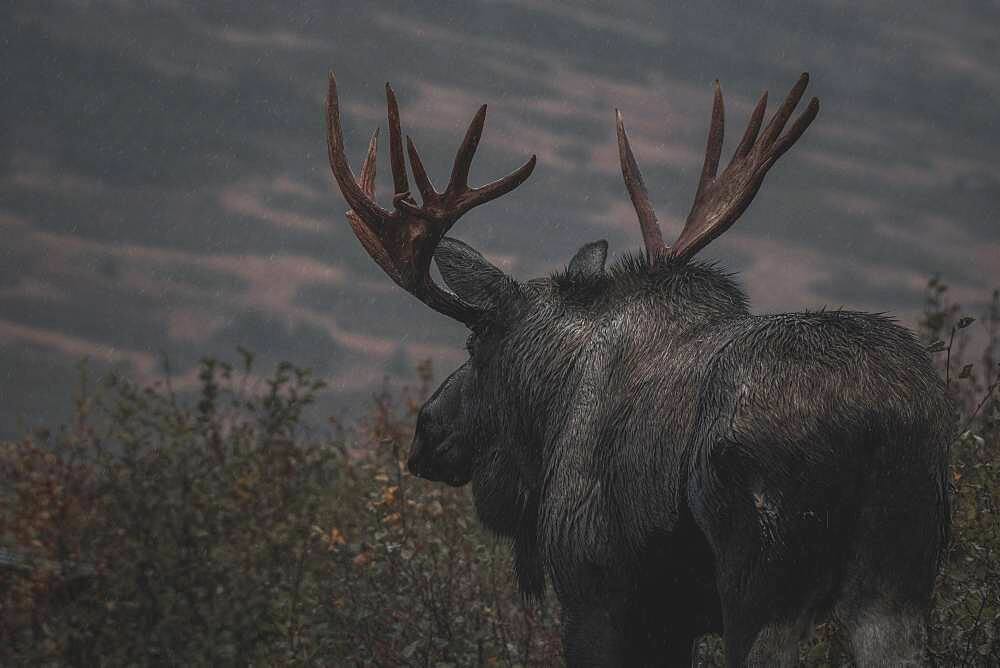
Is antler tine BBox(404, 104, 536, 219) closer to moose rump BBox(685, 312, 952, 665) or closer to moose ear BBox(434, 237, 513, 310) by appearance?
moose ear BBox(434, 237, 513, 310)

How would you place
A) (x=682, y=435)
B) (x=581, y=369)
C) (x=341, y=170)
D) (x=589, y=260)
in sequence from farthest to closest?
(x=341, y=170)
(x=589, y=260)
(x=581, y=369)
(x=682, y=435)

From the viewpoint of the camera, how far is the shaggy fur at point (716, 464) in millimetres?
4277

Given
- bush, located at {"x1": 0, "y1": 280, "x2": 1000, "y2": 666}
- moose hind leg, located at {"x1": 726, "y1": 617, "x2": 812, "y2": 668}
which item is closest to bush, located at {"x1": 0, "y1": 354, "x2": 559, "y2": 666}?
bush, located at {"x1": 0, "y1": 280, "x2": 1000, "y2": 666}

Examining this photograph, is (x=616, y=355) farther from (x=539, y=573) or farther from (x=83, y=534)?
(x=83, y=534)

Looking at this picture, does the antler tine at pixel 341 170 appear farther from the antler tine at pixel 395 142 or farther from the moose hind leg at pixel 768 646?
the moose hind leg at pixel 768 646

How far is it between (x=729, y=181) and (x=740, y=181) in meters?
0.06

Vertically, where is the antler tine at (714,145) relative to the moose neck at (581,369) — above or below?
above

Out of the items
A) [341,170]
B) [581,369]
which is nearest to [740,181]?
[581,369]

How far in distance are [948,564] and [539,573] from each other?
2.05m

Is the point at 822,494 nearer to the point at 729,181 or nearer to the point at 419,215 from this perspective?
the point at 729,181

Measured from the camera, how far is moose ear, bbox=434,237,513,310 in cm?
589

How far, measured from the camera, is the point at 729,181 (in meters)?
6.25

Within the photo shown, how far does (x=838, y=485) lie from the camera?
14.1 ft

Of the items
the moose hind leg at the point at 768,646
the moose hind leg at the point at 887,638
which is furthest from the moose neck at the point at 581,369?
the moose hind leg at the point at 887,638
